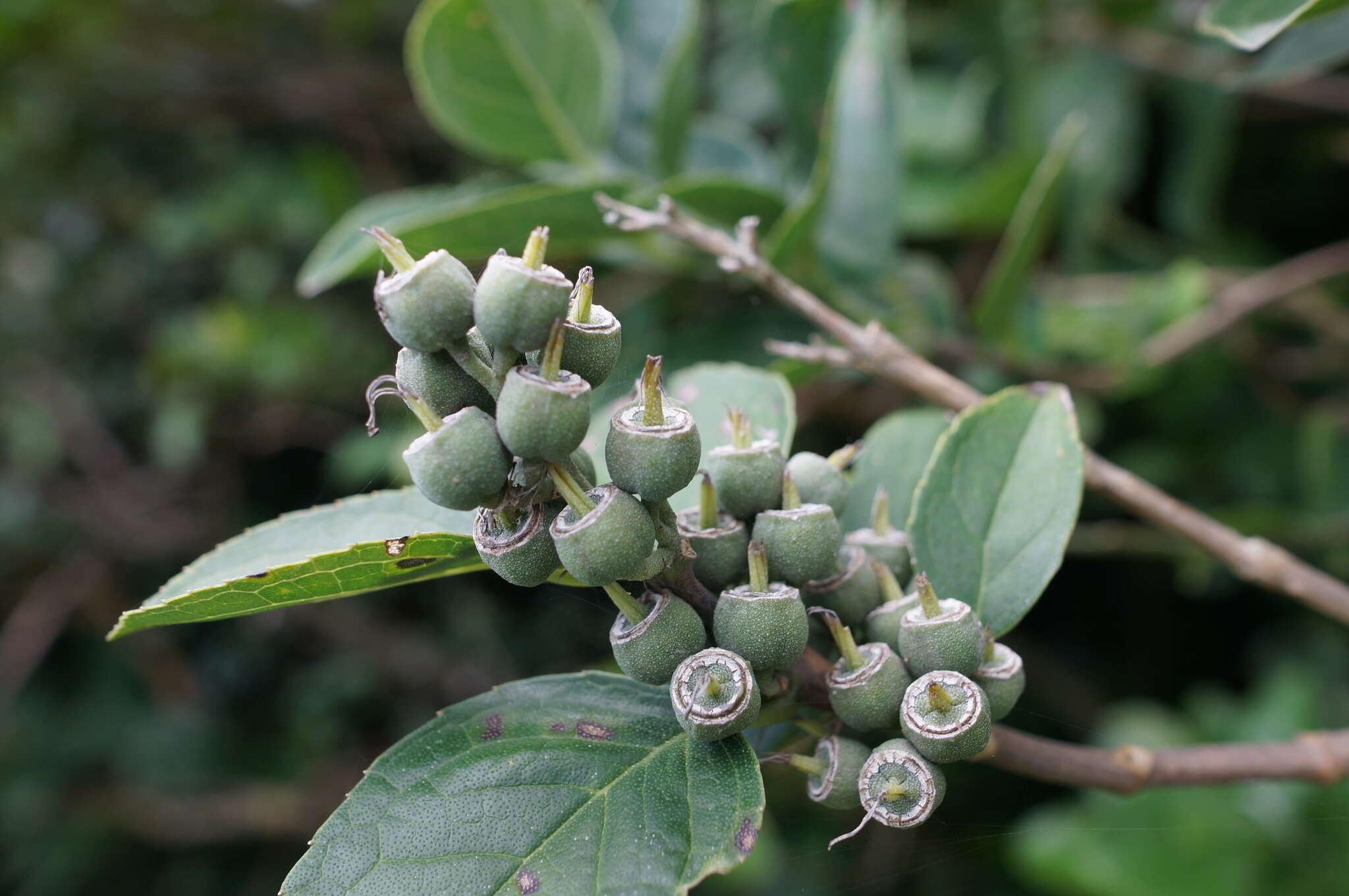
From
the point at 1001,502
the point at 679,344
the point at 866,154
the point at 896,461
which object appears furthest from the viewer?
the point at 679,344

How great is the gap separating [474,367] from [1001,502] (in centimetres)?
73

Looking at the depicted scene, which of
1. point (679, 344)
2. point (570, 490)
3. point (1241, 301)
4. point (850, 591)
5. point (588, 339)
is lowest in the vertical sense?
point (679, 344)

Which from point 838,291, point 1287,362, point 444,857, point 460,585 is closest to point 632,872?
point 444,857

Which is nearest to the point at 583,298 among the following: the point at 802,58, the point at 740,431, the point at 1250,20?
the point at 740,431

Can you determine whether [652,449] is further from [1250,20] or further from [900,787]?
[1250,20]

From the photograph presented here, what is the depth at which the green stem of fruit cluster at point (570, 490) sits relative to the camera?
855mm

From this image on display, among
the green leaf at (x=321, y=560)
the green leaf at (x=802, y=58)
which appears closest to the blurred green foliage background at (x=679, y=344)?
the green leaf at (x=802, y=58)

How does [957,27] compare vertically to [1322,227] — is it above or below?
above

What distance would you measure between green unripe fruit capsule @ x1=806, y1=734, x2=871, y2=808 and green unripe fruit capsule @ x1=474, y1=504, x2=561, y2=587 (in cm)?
35

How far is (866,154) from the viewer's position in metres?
1.97

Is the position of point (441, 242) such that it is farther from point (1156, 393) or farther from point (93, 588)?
point (93, 588)

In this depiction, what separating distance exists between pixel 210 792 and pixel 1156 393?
370cm

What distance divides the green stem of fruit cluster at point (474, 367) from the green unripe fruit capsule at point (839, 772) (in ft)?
1.61

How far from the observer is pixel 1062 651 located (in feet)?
11.4
